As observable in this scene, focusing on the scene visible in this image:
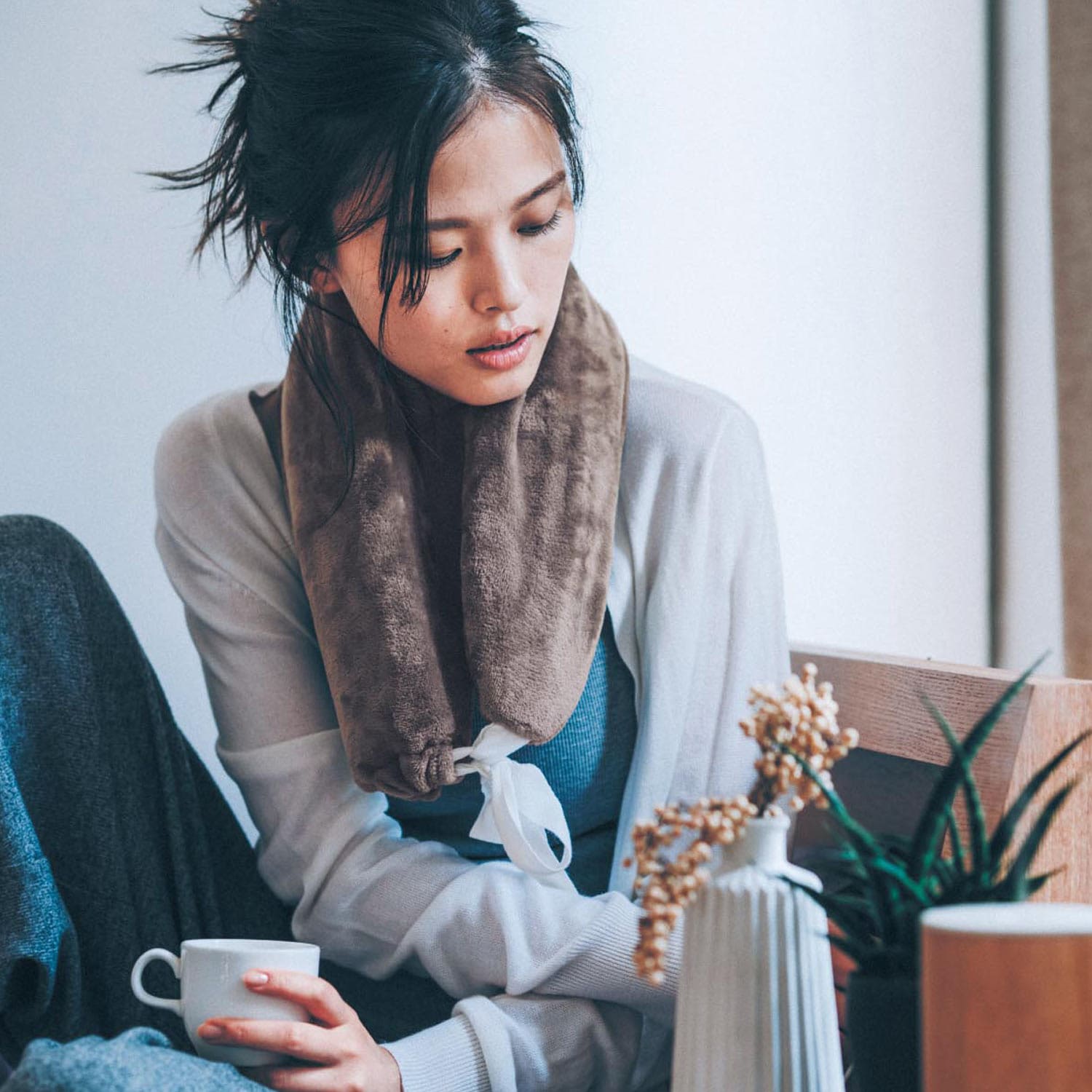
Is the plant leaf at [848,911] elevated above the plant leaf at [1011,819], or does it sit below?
below

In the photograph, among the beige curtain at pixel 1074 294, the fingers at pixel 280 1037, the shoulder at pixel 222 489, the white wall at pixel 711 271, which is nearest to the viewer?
the fingers at pixel 280 1037

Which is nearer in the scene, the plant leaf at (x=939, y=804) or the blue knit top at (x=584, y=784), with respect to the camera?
the plant leaf at (x=939, y=804)

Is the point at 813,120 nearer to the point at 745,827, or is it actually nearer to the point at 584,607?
the point at 584,607

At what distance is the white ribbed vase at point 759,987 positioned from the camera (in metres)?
0.59

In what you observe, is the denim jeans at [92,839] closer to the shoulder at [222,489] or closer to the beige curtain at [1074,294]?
the shoulder at [222,489]

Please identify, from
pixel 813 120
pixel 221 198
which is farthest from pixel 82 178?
pixel 813 120

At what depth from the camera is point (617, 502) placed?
3.34ft

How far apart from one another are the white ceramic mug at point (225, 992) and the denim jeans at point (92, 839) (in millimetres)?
172

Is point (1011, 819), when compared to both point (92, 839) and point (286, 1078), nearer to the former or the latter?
point (286, 1078)

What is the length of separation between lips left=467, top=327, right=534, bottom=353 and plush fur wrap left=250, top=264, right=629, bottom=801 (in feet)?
0.20

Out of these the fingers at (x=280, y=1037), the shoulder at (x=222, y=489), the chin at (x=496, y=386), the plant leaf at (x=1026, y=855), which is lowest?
the fingers at (x=280, y=1037)

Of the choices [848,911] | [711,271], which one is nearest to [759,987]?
[848,911]

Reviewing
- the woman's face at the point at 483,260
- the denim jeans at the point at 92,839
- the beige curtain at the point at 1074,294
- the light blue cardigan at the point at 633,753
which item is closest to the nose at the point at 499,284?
the woman's face at the point at 483,260

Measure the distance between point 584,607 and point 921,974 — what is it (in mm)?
479
